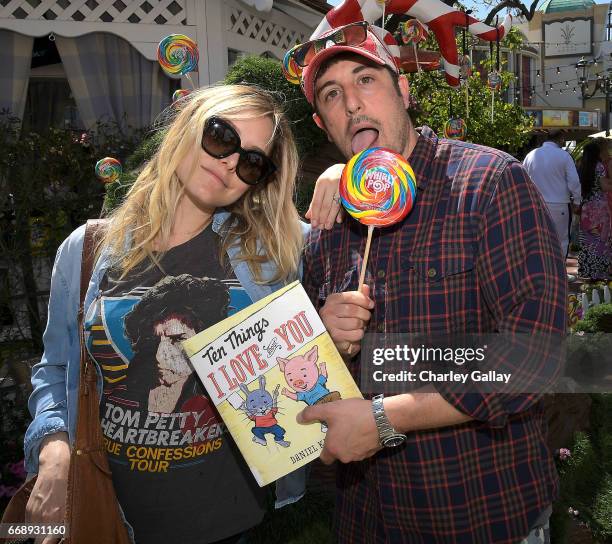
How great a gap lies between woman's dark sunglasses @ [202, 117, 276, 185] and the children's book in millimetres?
451

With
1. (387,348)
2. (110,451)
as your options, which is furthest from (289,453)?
(110,451)

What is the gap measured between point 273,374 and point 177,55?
2668 millimetres

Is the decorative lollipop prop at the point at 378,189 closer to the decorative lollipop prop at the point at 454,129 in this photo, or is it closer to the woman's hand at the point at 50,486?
the woman's hand at the point at 50,486

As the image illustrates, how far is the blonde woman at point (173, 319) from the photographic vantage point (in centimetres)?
196

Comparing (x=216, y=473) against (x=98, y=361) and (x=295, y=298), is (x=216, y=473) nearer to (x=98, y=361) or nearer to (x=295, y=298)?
(x=98, y=361)

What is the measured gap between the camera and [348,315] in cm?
177

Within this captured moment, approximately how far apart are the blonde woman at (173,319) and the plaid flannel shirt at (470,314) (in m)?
0.42

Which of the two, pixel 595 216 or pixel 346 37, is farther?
pixel 595 216

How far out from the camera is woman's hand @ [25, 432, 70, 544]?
186cm

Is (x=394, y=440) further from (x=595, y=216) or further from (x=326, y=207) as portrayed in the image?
(x=595, y=216)

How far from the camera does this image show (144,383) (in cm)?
196

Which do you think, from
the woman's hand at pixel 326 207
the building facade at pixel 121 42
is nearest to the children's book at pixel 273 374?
the woman's hand at pixel 326 207

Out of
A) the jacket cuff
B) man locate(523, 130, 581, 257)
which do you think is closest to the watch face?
the jacket cuff

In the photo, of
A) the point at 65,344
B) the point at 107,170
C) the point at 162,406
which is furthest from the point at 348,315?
the point at 107,170
